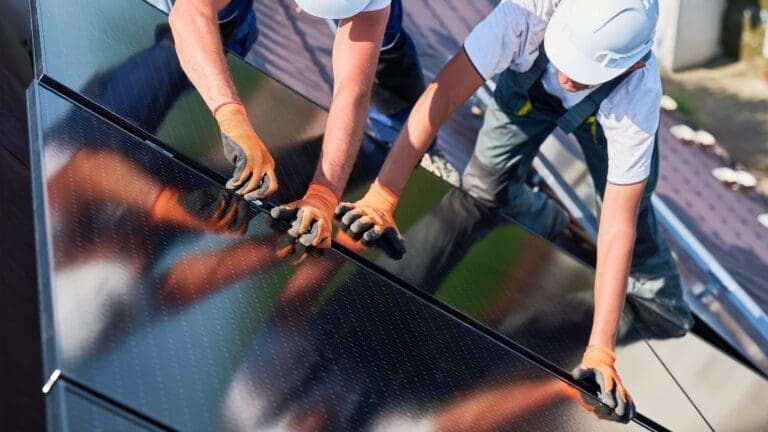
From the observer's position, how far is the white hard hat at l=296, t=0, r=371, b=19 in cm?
240

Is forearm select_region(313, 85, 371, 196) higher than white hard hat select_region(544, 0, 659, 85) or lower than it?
higher

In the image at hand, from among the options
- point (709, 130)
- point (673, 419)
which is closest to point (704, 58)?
point (709, 130)

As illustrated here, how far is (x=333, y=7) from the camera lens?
242cm

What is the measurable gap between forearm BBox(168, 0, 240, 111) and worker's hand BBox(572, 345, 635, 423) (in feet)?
3.38

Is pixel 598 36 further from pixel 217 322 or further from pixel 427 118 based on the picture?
pixel 217 322

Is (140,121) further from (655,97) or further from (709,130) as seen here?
(709,130)

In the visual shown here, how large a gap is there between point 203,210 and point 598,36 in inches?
40.8

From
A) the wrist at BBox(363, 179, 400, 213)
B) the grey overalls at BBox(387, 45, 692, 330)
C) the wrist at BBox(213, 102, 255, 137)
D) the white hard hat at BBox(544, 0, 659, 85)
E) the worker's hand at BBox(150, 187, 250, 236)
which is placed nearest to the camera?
the worker's hand at BBox(150, 187, 250, 236)

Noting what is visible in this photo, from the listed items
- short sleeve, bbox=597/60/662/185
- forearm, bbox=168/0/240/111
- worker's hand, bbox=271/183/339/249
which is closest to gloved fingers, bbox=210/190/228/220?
worker's hand, bbox=271/183/339/249

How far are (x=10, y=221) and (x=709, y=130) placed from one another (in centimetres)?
408

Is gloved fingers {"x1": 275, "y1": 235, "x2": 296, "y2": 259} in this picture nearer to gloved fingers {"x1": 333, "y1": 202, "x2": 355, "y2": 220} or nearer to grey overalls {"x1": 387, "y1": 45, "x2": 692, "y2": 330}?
gloved fingers {"x1": 333, "y1": 202, "x2": 355, "y2": 220}

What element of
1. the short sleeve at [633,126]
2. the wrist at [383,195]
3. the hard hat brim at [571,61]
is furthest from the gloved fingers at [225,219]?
the short sleeve at [633,126]

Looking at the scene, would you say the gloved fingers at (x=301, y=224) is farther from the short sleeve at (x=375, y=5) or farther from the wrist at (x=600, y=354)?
the wrist at (x=600, y=354)

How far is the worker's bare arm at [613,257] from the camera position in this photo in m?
2.43
